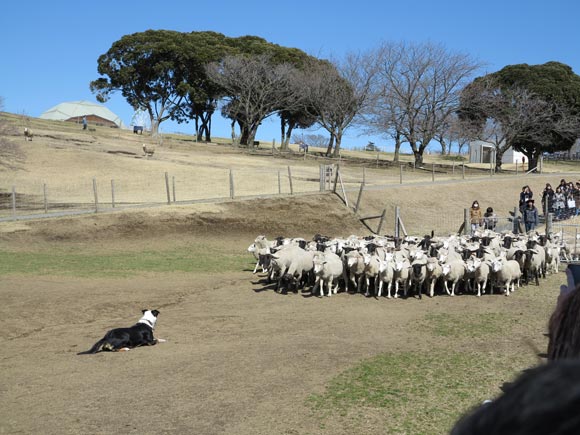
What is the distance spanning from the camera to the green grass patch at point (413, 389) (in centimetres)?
805

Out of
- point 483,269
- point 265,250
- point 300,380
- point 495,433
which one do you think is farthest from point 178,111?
point 495,433

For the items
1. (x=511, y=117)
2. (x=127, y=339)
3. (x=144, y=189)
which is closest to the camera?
(x=127, y=339)

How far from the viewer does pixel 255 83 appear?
2381 inches

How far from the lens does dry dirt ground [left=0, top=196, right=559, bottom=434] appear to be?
8.37m

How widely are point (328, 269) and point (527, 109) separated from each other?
39844 mm

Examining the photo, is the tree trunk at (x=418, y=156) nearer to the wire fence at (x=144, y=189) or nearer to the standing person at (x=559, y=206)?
the wire fence at (x=144, y=189)

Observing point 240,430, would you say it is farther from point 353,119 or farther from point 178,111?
point 178,111

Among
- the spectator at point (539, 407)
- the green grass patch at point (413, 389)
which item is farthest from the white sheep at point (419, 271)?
the spectator at point (539, 407)

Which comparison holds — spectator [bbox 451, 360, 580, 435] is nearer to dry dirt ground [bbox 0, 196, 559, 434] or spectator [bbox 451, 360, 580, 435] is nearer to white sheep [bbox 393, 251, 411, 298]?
dry dirt ground [bbox 0, 196, 559, 434]

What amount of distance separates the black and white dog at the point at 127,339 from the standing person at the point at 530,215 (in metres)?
18.1

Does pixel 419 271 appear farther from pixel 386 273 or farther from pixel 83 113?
pixel 83 113

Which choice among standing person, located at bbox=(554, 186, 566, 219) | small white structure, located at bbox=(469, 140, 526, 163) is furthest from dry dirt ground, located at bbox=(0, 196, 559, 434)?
small white structure, located at bbox=(469, 140, 526, 163)

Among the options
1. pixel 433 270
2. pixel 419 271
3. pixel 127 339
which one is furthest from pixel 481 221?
pixel 127 339

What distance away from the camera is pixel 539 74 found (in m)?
56.0
